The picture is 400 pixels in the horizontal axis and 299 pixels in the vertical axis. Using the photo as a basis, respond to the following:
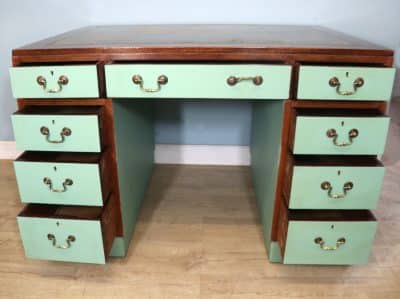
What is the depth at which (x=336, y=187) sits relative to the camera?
921 millimetres

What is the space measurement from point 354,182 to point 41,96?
87 centimetres

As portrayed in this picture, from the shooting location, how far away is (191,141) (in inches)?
68.1

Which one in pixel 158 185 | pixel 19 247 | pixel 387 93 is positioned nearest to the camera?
pixel 387 93

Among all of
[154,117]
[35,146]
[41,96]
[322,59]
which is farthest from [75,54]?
[154,117]

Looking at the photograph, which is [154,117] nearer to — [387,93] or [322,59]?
[322,59]

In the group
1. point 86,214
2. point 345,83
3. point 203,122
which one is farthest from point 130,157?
point 345,83

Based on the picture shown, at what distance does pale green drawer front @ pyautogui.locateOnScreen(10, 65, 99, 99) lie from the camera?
87cm

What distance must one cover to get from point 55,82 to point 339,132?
2.47 feet

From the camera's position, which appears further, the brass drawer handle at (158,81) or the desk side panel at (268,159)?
the desk side panel at (268,159)

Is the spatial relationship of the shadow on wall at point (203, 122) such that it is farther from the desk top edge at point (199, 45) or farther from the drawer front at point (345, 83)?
the drawer front at point (345, 83)

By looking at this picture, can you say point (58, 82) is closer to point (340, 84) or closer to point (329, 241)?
point (340, 84)

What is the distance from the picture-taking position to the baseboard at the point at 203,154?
1.74m

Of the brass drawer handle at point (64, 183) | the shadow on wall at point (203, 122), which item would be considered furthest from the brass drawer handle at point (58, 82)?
the shadow on wall at point (203, 122)

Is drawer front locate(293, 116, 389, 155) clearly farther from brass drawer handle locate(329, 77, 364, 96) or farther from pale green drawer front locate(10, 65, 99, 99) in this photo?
pale green drawer front locate(10, 65, 99, 99)
